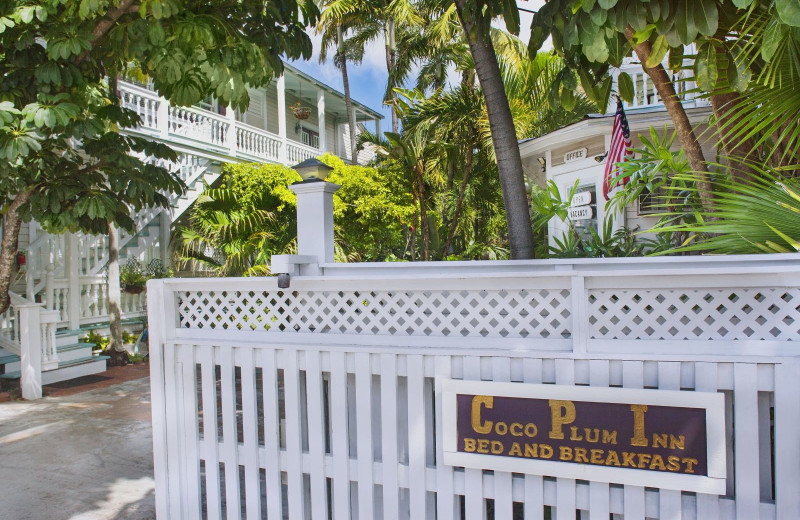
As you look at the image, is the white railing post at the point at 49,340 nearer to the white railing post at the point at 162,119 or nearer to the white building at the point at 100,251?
the white building at the point at 100,251

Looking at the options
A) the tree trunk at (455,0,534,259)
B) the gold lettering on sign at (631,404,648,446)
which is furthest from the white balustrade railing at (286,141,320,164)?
the gold lettering on sign at (631,404,648,446)

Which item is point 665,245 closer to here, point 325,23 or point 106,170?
point 106,170

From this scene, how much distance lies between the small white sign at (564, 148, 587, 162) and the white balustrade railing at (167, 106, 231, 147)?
7.05 m

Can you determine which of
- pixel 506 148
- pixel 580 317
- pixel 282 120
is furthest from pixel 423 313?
pixel 282 120

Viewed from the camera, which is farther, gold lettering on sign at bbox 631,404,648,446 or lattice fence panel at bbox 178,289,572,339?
lattice fence panel at bbox 178,289,572,339

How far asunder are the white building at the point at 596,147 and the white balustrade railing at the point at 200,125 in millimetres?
6475

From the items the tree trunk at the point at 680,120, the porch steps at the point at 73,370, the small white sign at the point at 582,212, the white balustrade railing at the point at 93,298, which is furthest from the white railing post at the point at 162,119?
the tree trunk at the point at 680,120

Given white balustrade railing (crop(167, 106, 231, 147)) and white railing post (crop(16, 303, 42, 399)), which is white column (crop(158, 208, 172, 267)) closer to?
white balustrade railing (crop(167, 106, 231, 147))

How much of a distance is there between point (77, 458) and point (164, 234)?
6396 millimetres

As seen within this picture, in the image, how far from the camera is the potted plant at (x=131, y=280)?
9.72 m

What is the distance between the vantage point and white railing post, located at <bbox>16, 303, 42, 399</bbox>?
689cm

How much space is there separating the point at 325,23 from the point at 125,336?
10.2 m

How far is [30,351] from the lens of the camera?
7.02 meters

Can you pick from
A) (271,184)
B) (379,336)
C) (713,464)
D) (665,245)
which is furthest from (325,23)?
(713,464)
